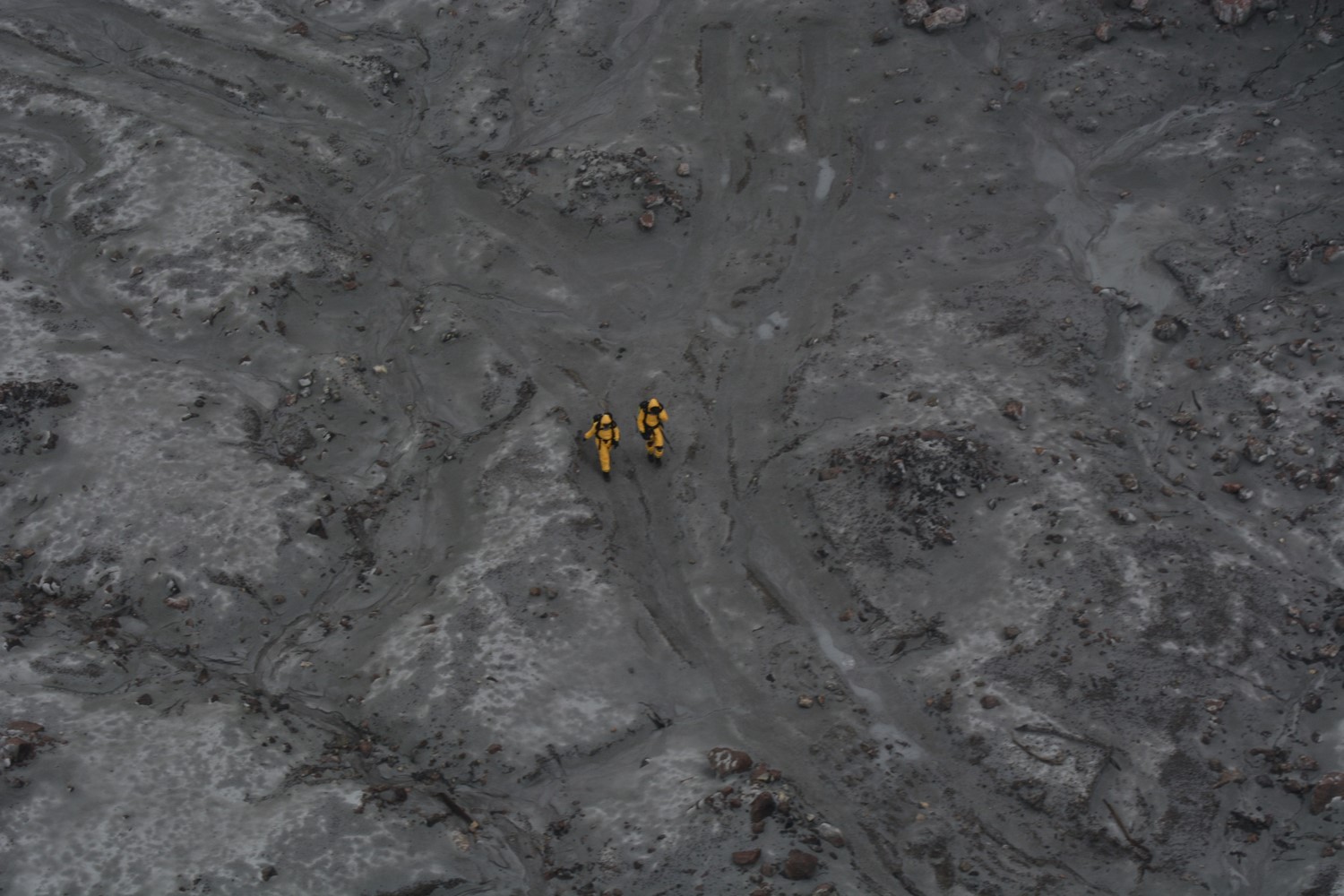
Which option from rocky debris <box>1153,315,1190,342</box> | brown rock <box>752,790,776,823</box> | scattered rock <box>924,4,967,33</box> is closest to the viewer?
brown rock <box>752,790,776,823</box>

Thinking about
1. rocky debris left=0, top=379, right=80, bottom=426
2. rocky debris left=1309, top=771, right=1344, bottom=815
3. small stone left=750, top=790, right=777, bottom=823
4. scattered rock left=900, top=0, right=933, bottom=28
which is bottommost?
small stone left=750, top=790, right=777, bottom=823

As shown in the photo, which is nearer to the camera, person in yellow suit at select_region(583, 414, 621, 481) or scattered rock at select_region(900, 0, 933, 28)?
person in yellow suit at select_region(583, 414, 621, 481)

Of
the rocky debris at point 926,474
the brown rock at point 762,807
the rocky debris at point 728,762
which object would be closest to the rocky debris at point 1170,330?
the rocky debris at point 926,474

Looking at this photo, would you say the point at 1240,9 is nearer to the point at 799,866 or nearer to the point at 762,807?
the point at 762,807

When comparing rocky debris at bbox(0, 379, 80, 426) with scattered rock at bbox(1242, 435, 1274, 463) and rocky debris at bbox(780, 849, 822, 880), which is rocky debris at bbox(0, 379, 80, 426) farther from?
scattered rock at bbox(1242, 435, 1274, 463)

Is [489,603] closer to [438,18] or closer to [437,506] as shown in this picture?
[437,506]

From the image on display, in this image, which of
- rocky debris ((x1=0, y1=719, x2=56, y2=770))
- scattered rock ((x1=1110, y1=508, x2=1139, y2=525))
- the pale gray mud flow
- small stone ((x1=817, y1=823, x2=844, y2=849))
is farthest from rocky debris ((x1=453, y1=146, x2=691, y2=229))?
rocky debris ((x1=0, y1=719, x2=56, y2=770))

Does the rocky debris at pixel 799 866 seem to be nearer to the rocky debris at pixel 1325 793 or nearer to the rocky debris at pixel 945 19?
the rocky debris at pixel 1325 793
